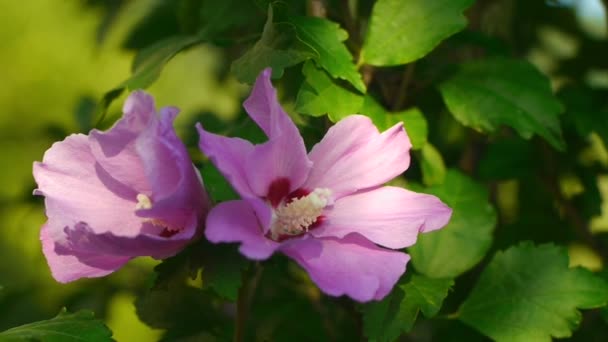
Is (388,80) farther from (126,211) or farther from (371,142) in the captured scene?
(126,211)

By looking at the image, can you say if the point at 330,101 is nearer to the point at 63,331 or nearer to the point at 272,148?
the point at 272,148

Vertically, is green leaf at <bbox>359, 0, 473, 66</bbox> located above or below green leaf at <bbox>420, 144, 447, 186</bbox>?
above

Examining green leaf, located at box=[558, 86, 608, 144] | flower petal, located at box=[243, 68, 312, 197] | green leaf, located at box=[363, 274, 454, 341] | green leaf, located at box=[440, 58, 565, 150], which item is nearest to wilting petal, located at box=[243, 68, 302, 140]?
flower petal, located at box=[243, 68, 312, 197]

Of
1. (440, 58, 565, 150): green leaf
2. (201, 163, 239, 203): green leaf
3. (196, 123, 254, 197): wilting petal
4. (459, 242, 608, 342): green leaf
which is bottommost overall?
(459, 242, 608, 342): green leaf

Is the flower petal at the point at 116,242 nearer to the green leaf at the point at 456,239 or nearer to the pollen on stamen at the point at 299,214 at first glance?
the pollen on stamen at the point at 299,214

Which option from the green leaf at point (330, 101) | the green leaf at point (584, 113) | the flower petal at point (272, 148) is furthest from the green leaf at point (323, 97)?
the green leaf at point (584, 113)

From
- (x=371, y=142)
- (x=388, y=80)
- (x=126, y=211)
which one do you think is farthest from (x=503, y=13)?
(x=126, y=211)

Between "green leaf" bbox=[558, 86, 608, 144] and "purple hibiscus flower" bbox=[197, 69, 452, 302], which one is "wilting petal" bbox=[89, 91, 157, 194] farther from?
"green leaf" bbox=[558, 86, 608, 144]
